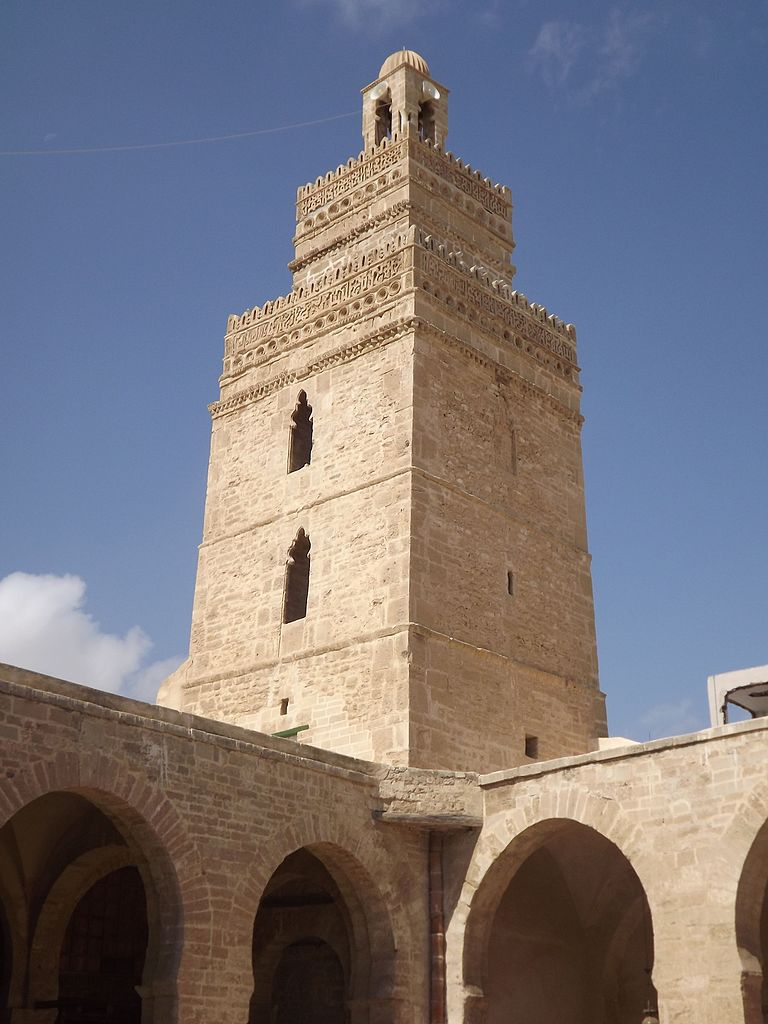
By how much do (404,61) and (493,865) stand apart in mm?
13849

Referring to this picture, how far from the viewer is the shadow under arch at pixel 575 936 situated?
13297 mm

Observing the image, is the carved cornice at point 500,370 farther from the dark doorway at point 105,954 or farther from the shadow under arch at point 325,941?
the dark doorway at point 105,954

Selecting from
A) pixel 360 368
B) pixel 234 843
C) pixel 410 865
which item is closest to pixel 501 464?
pixel 360 368

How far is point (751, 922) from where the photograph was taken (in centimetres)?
1038

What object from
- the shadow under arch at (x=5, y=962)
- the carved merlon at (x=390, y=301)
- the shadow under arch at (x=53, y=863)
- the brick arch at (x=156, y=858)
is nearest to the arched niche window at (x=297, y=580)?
the carved merlon at (x=390, y=301)

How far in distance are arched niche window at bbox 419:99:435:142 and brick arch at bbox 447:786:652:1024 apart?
12279 millimetres

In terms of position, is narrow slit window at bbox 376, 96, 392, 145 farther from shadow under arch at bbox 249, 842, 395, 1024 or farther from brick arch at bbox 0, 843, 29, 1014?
brick arch at bbox 0, 843, 29, 1014

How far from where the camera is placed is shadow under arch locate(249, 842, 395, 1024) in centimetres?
1195

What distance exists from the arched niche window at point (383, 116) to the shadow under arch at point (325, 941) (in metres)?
12.4

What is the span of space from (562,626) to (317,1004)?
581 centimetres

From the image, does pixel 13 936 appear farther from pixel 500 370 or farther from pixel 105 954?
pixel 500 370

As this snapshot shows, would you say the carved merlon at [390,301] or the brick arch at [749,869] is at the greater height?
the carved merlon at [390,301]

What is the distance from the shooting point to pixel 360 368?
52.9 ft

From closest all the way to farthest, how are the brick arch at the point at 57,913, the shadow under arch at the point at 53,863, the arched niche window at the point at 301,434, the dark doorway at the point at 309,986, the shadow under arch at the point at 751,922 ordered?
the shadow under arch at the point at 751,922 < the shadow under arch at the point at 53,863 < the brick arch at the point at 57,913 < the dark doorway at the point at 309,986 < the arched niche window at the point at 301,434
